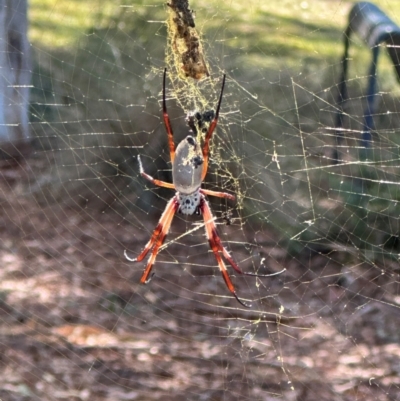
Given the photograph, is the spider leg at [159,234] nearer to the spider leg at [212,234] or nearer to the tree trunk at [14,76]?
the spider leg at [212,234]

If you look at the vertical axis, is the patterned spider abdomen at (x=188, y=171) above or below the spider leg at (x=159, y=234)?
above

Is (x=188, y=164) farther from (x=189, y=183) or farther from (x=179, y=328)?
(x=179, y=328)

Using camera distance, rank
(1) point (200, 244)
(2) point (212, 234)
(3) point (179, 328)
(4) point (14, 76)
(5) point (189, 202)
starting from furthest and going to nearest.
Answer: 1. (4) point (14, 76)
2. (3) point (179, 328)
3. (1) point (200, 244)
4. (2) point (212, 234)
5. (5) point (189, 202)

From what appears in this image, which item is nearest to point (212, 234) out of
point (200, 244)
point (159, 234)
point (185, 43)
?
point (159, 234)

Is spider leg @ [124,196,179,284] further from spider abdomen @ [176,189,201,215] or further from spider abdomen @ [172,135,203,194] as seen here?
spider abdomen @ [172,135,203,194]

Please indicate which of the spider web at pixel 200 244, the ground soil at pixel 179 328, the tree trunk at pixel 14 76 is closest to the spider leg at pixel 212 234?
the spider web at pixel 200 244

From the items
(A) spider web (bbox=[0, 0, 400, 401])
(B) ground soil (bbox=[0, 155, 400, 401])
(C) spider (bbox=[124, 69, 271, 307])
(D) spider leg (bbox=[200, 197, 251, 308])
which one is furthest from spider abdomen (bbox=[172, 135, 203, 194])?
(B) ground soil (bbox=[0, 155, 400, 401])
